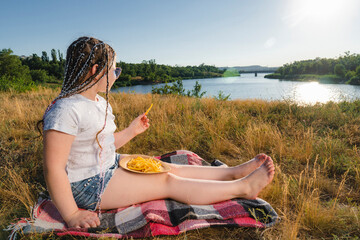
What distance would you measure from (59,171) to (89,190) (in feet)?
1.06

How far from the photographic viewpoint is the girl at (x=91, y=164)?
1422 millimetres

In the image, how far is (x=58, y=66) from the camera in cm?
5944

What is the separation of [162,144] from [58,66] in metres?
66.7

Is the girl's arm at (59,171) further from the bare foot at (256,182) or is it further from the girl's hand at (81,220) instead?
the bare foot at (256,182)

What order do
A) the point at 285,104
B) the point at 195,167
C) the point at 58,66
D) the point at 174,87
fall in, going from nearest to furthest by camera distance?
the point at 195,167, the point at 285,104, the point at 174,87, the point at 58,66

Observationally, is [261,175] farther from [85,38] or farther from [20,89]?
[20,89]

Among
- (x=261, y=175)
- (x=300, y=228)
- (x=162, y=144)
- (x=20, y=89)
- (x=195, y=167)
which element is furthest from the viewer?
(x=20, y=89)

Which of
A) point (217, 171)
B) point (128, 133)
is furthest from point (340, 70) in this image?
point (128, 133)

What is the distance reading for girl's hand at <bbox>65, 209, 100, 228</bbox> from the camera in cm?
150

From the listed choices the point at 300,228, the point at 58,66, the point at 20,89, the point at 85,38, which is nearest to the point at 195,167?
the point at 300,228

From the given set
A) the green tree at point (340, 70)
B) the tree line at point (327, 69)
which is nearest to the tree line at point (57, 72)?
the tree line at point (327, 69)

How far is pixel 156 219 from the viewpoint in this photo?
1.62m

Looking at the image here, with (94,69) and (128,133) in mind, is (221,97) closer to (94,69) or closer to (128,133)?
(128,133)

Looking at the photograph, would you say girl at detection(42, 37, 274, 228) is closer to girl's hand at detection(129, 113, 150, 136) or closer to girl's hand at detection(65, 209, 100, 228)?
girl's hand at detection(65, 209, 100, 228)
